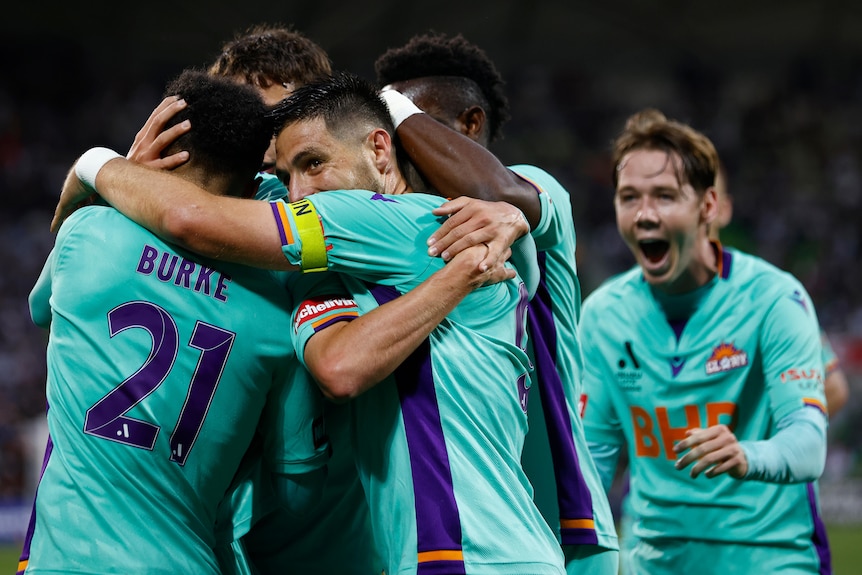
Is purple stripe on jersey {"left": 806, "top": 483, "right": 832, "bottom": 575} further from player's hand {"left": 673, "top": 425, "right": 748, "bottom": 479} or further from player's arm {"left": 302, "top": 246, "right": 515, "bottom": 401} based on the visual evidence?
player's arm {"left": 302, "top": 246, "right": 515, "bottom": 401}

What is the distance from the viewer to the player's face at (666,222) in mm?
5078

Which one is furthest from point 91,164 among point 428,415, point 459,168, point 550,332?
point 550,332

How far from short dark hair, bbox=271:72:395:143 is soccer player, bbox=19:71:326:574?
0.23 m

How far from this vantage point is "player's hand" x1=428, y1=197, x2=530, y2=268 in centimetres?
289

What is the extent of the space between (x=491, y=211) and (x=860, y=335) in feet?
48.3

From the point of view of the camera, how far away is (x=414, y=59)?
4676 millimetres

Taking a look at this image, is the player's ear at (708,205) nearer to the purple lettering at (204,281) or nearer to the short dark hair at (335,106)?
the short dark hair at (335,106)

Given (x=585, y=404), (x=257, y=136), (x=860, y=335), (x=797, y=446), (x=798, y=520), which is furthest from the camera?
(x=860, y=335)

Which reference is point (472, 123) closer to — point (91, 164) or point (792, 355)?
point (792, 355)

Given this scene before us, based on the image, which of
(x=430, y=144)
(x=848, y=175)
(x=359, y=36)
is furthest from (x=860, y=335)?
(x=430, y=144)

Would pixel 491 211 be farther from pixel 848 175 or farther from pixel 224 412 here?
pixel 848 175

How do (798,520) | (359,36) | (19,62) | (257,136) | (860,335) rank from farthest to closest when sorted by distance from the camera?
(359,36) < (19,62) < (860,335) < (798,520) < (257,136)

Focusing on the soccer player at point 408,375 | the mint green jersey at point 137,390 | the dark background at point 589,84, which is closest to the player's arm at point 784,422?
the soccer player at point 408,375

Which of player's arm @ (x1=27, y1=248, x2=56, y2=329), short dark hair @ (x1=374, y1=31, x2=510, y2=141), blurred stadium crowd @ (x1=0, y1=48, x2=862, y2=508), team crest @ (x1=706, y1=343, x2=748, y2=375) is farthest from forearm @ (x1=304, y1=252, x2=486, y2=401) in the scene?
blurred stadium crowd @ (x1=0, y1=48, x2=862, y2=508)
